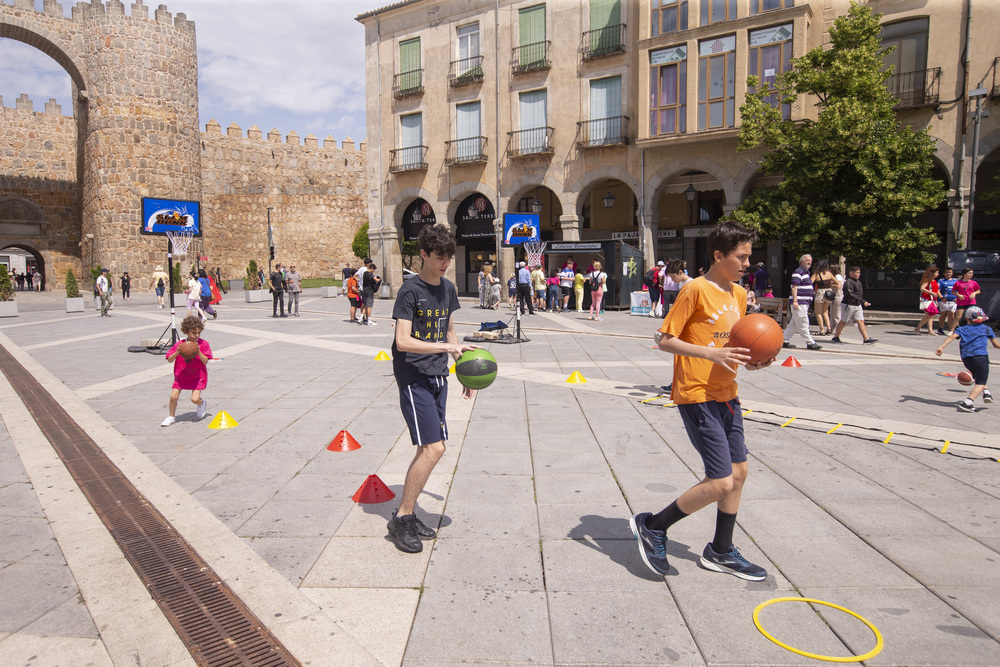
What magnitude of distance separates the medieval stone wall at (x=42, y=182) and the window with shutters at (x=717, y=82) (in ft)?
119

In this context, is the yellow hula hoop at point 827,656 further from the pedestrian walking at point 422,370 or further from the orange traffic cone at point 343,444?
the orange traffic cone at point 343,444

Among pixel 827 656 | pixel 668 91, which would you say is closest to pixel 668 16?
pixel 668 91

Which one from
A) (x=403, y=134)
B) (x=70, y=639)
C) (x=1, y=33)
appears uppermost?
(x=1, y=33)

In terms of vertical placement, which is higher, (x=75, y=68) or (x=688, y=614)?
(x=75, y=68)

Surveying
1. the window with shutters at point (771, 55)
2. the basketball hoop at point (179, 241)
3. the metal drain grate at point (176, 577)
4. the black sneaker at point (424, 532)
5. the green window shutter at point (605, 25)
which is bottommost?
the metal drain grate at point (176, 577)

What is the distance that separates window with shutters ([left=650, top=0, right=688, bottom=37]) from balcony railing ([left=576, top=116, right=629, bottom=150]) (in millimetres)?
3013

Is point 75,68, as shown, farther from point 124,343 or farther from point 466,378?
point 466,378

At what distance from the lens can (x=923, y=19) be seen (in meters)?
18.9

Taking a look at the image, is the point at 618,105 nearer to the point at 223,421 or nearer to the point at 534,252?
the point at 534,252

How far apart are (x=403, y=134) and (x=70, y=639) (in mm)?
27534

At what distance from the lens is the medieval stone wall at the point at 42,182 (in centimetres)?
3675

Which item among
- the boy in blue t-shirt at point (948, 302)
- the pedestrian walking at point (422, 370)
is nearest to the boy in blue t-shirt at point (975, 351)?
the pedestrian walking at point (422, 370)

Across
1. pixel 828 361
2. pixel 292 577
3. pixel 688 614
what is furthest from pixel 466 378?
pixel 828 361

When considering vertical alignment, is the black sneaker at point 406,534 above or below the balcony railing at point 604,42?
below
